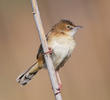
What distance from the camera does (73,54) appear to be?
12.5 ft

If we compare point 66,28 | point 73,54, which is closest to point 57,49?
point 66,28

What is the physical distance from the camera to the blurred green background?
12.2 ft

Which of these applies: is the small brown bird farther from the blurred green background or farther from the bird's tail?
the blurred green background

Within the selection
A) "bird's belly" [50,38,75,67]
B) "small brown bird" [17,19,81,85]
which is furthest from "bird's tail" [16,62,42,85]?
"bird's belly" [50,38,75,67]

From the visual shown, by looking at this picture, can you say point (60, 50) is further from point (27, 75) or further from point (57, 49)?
point (27, 75)

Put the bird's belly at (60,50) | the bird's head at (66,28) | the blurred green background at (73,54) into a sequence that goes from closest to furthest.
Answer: the bird's belly at (60,50) < the bird's head at (66,28) < the blurred green background at (73,54)

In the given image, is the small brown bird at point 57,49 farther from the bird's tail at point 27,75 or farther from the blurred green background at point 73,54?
the blurred green background at point 73,54

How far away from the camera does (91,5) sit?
387 cm

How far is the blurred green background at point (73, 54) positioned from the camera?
3.73m

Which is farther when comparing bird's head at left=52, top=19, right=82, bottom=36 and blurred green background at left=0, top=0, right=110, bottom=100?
blurred green background at left=0, top=0, right=110, bottom=100

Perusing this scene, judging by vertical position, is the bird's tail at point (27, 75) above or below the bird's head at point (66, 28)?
below

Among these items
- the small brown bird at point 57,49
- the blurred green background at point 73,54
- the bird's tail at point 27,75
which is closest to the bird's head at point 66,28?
the small brown bird at point 57,49

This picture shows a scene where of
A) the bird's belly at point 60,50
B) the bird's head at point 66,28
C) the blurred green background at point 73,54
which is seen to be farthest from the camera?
the blurred green background at point 73,54

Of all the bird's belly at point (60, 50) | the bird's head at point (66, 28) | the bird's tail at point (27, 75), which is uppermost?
the bird's head at point (66, 28)
